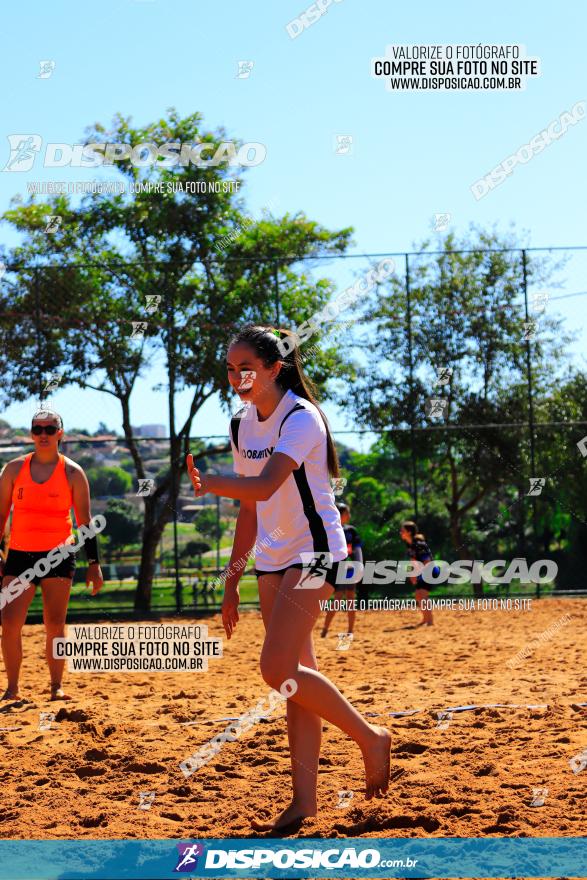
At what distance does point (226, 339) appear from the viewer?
16.2 metres

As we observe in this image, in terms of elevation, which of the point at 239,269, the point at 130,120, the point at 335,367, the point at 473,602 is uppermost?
the point at 130,120

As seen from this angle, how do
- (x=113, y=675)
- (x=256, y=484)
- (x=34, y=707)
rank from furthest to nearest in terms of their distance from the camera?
(x=113, y=675) < (x=34, y=707) < (x=256, y=484)

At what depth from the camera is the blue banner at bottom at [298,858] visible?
3305 mm

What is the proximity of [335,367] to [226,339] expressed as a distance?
2.07m

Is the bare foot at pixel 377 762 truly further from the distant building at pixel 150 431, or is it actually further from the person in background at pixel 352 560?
the distant building at pixel 150 431

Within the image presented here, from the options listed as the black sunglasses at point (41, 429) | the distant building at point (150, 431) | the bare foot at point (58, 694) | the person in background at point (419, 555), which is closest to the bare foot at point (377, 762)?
the bare foot at point (58, 694)

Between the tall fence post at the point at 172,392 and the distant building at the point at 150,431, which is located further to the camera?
the distant building at the point at 150,431

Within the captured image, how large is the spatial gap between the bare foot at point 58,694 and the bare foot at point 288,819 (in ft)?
11.6

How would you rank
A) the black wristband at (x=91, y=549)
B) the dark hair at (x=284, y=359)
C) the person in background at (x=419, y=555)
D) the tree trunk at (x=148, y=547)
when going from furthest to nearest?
the tree trunk at (x=148, y=547) → the person in background at (x=419, y=555) → the black wristband at (x=91, y=549) → the dark hair at (x=284, y=359)

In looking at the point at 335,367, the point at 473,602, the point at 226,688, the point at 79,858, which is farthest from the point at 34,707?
the point at 335,367

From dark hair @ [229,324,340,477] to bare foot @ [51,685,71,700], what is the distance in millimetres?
3890

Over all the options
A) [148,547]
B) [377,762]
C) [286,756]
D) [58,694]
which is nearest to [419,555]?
[148,547]

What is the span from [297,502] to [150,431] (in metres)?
13.7

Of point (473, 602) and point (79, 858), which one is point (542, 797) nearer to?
point (79, 858)
